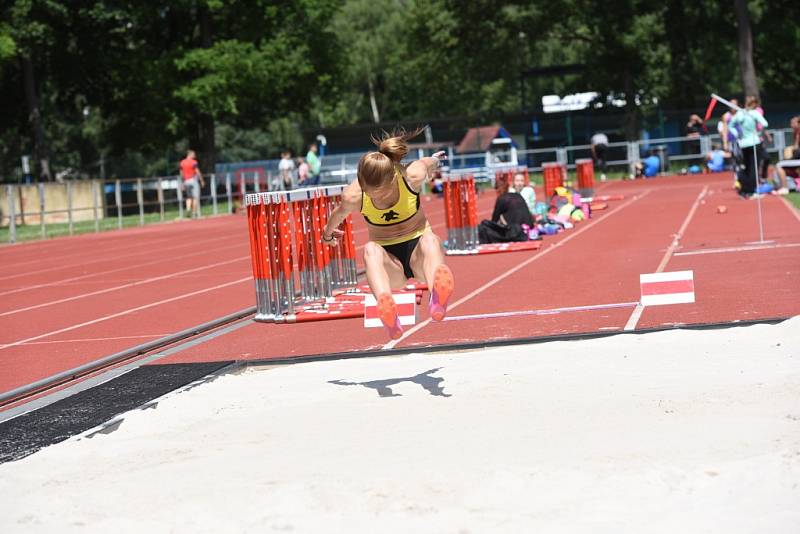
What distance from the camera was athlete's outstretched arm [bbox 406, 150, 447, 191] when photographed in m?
7.26

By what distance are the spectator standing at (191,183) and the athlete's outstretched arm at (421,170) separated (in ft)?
80.2

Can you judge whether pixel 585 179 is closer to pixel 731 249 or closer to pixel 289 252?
pixel 731 249

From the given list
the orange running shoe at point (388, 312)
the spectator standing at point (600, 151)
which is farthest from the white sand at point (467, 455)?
the spectator standing at point (600, 151)

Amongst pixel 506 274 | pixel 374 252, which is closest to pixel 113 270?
pixel 506 274

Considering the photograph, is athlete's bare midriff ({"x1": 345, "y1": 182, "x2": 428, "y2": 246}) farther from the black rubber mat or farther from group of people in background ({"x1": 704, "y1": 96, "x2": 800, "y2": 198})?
group of people in background ({"x1": 704, "y1": 96, "x2": 800, "y2": 198})

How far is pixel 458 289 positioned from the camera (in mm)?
12391

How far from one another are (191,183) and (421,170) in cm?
2537

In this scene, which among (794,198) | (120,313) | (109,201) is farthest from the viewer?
(109,201)

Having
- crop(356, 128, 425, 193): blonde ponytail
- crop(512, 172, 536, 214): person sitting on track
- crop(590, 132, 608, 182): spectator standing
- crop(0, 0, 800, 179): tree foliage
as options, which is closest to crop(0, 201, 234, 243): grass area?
crop(0, 0, 800, 179): tree foliage

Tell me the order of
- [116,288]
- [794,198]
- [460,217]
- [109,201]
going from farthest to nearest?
1. [109,201]
2. [794,198]
3. [460,217]
4. [116,288]

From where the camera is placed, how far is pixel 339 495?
4.70 meters

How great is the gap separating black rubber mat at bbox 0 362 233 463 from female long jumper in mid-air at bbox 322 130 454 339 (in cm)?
139

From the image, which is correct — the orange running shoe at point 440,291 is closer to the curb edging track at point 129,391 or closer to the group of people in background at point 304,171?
the curb edging track at point 129,391

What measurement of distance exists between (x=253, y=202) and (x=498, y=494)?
20.8 feet
